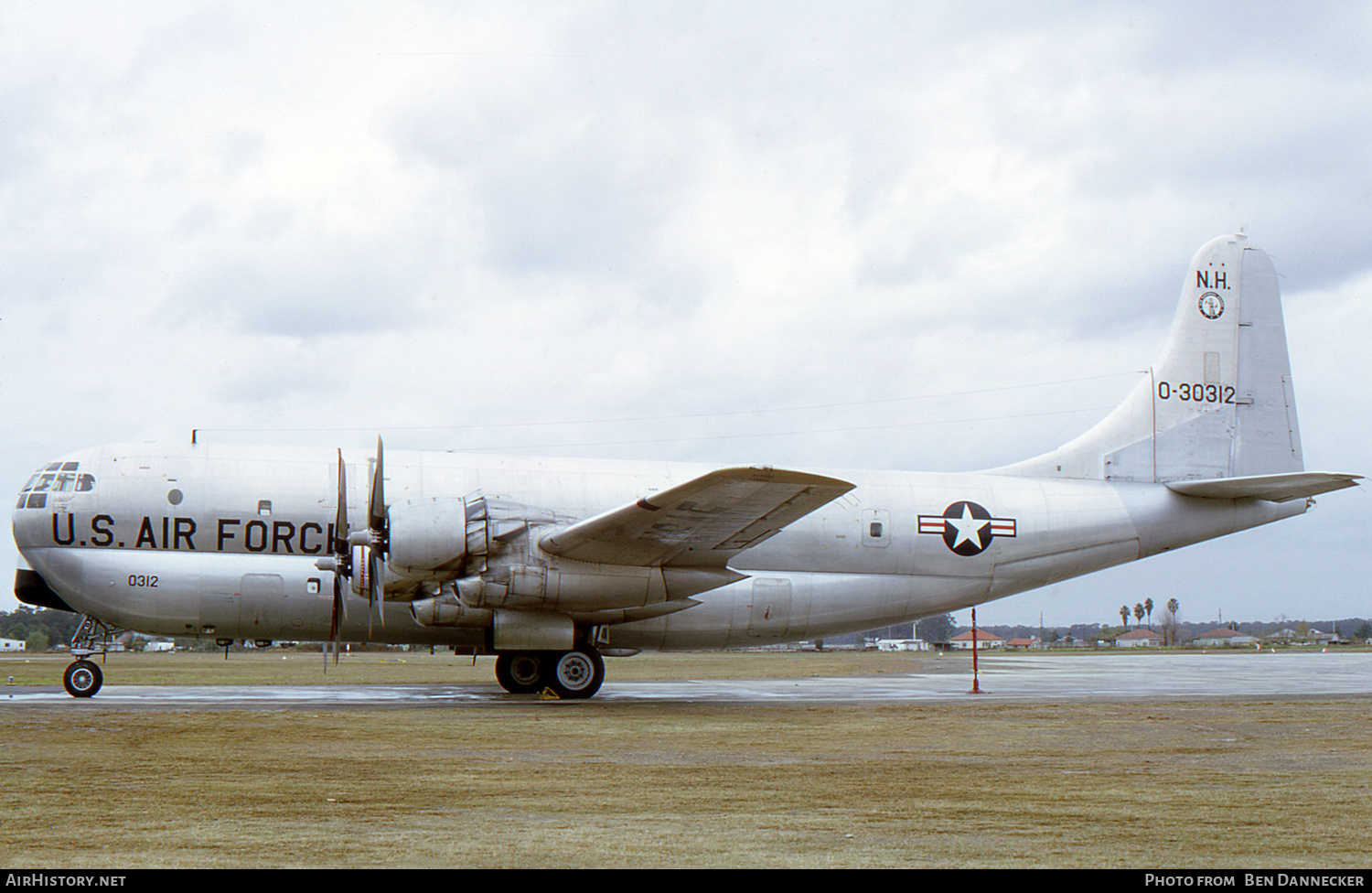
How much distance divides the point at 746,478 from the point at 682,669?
23.1m

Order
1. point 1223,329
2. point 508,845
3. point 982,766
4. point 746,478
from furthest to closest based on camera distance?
point 1223,329, point 746,478, point 982,766, point 508,845

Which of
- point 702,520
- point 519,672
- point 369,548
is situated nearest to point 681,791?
point 702,520

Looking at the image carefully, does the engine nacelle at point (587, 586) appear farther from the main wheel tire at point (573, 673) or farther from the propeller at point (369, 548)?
the propeller at point (369, 548)

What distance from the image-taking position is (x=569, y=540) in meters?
18.6

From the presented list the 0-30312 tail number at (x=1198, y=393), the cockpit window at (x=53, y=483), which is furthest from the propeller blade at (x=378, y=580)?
the 0-30312 tail number at (x=1198, y=393)

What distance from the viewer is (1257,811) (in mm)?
7734

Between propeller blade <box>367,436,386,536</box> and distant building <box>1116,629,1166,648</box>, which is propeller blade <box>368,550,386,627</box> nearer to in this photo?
propeller blade <box>367,436,386,536</box>

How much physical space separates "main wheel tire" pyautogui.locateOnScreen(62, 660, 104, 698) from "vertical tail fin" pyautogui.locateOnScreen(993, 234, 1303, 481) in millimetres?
19564

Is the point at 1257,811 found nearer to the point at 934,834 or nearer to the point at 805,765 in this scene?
the point at 934,834

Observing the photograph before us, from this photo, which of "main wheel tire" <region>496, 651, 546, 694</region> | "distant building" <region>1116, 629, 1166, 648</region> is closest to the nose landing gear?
"main wheel tire" <region>496, 651, 546, 694</region>

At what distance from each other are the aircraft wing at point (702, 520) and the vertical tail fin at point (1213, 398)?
9.23m

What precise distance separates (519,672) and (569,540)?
5077 mm

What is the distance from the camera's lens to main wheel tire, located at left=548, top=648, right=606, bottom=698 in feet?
67.6

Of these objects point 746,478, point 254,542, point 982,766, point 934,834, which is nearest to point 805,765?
point 982,766
